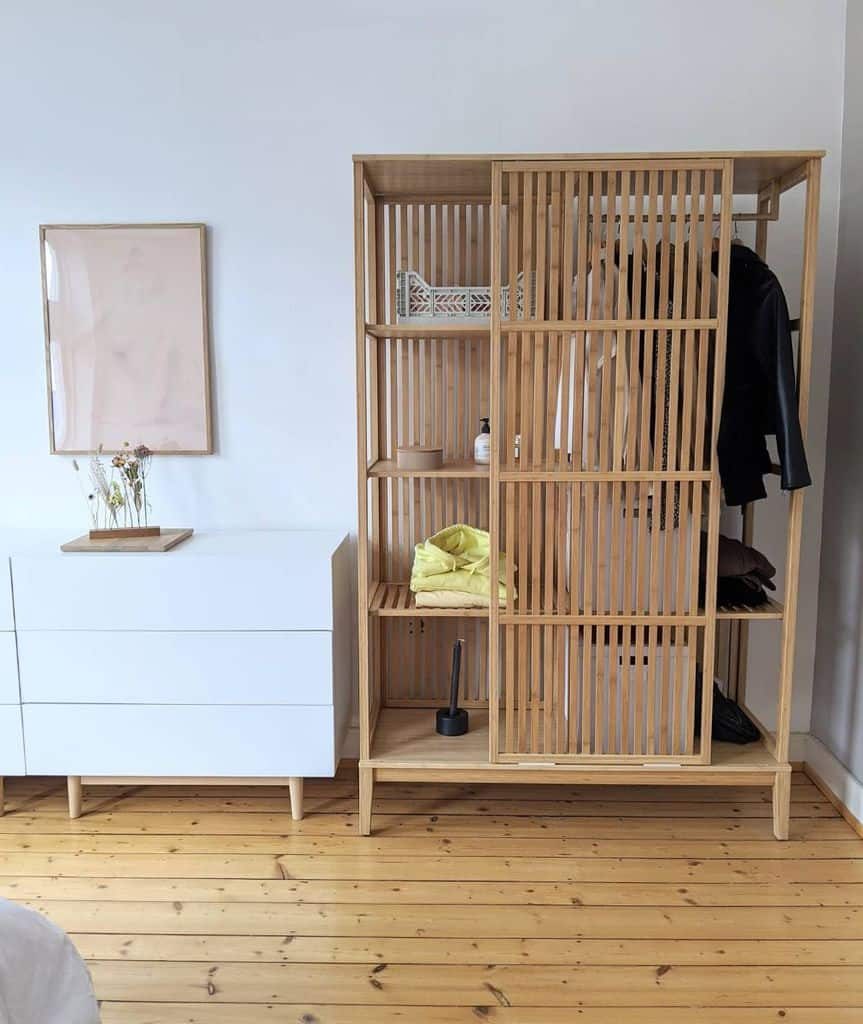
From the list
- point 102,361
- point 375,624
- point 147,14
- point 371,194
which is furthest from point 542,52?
point 375,624

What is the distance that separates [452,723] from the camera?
2.91 metres

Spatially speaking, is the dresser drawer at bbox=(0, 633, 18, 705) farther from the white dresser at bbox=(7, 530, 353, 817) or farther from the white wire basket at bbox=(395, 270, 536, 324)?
the white wire basket at bbox=(395, 270, 536, 324)

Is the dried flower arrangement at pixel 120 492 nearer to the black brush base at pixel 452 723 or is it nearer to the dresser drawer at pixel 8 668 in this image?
the dresser drawer at pixel 8 668

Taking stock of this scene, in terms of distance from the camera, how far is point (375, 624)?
3.15 meters

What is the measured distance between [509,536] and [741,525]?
0.97 m

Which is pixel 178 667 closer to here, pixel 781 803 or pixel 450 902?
pixel 450 902

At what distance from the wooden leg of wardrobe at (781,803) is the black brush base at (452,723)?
3.19 ft

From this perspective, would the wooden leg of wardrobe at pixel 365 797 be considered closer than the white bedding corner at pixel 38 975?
No

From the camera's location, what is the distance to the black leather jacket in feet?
8.16

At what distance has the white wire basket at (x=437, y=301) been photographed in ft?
8.89

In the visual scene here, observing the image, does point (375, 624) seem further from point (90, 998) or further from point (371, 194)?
point (90, 998)

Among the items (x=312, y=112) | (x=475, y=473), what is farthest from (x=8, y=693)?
(x=312, y=112)

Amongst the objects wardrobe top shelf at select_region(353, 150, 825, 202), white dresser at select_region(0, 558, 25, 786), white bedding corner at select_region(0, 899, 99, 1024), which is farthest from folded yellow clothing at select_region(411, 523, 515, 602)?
white bedding corner at select_region(0, 899, 99, 1024)

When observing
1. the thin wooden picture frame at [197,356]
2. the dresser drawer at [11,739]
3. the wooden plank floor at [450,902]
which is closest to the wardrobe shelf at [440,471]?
the thin wooden picture frame at [197,356]
